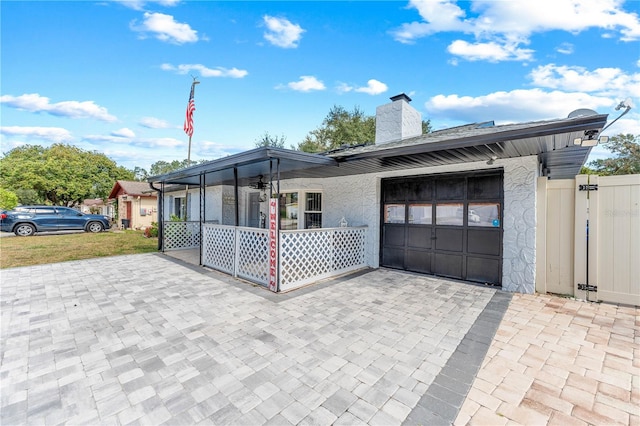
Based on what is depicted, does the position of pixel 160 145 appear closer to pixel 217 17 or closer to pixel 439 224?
pixel 217 17

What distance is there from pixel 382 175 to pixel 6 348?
6964mm

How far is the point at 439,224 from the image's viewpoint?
618cm

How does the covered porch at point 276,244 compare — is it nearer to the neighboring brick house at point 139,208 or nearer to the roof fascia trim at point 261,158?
the roof fascia trim at point 261,158

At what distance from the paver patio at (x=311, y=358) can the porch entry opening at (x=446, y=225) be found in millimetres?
876

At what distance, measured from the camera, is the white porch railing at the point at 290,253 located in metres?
5.42

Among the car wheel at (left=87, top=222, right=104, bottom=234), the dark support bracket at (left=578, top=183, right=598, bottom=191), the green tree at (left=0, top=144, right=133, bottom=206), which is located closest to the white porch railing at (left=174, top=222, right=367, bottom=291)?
the dark support bracket at (left=578, top=183, right=598, bottom=191)

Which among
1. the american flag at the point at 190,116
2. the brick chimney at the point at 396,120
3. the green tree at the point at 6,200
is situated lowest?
the green tree at the point at 6,200

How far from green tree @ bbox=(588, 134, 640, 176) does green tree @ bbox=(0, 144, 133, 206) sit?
45.2m

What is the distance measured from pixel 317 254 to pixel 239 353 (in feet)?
10.5

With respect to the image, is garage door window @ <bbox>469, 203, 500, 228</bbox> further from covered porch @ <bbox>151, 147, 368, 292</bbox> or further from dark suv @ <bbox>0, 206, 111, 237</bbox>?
dark suv @ <bbox>0, 206, 111, 237</bbox>

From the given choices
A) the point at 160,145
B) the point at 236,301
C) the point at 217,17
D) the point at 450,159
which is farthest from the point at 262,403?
the point at 160,145

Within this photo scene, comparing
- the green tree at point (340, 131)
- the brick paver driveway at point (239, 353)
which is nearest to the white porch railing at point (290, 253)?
the brick paver driveway at point (239, 353)

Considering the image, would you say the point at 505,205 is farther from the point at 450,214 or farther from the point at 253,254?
the point at 253,254

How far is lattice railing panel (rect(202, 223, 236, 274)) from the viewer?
21.4ft
